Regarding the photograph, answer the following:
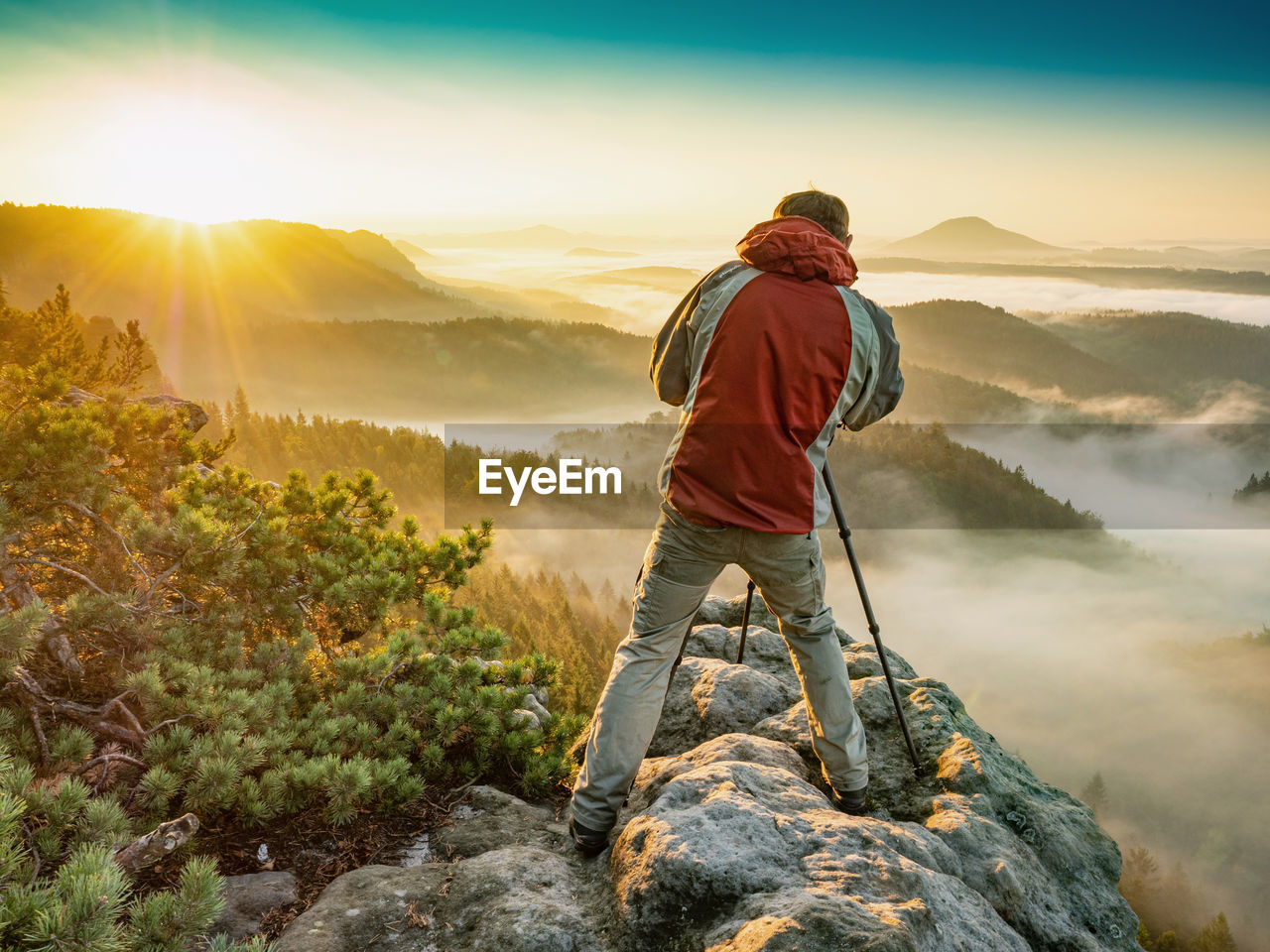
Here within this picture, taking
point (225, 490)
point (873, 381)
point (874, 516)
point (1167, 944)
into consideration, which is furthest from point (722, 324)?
point (874, 516)

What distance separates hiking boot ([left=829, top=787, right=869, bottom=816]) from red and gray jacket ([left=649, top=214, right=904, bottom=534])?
1803 millimetres

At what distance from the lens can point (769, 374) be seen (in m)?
3.68

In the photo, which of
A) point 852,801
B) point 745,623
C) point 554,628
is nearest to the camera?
point 852,801

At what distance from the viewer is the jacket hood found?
3.67 metres

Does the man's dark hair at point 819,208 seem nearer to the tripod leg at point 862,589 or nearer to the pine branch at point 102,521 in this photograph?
the tripod leg at point 862,589

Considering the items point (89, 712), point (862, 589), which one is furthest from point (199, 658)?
point (862, 589)

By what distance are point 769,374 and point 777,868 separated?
2.35 metres

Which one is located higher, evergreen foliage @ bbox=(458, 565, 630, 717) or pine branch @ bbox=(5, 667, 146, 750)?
pine branch @ bbox=(5, 667, 146, 750)

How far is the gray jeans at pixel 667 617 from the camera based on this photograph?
3844 mm

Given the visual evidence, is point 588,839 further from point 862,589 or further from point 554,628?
point 554,628

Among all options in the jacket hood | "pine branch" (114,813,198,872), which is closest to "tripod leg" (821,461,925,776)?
the jacket hood

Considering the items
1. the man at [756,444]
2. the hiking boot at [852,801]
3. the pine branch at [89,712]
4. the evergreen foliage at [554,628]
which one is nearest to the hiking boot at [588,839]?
the man at [756,444]

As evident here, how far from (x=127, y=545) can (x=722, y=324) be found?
4.67 meters

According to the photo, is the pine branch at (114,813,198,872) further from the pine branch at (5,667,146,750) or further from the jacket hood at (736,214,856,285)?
the jacket hood at (736,214,856,285)
